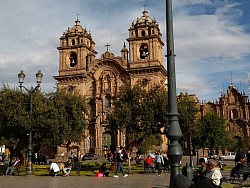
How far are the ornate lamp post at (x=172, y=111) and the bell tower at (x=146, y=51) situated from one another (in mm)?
46400

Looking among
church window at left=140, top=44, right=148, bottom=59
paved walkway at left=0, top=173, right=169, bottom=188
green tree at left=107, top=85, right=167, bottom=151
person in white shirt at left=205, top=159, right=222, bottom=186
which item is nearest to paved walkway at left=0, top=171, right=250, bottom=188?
paved walkway at left=0, top=173, right=169, bottom=188

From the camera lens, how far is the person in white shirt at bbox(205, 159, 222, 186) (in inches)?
327

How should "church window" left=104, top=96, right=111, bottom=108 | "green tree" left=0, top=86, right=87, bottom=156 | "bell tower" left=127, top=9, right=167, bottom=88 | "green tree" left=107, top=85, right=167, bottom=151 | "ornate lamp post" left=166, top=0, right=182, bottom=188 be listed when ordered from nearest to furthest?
"ornate lamp post" left=166, top=0, right=182, bottom=188
"green tree" left=0, top=86, right=87, bottom=156
"green tree" left=107, top=85, right=167, bottom=151
"bell tower" left=127, top=9, right=167, bottom=88
"church window" left=104, top=96, right=111, bottom=108

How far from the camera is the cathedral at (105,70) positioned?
186ft

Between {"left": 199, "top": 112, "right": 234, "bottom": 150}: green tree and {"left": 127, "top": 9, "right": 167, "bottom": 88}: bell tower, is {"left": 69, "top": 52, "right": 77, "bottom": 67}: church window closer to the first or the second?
{"left": 127, "top": 9, "right": 167, "bottom": 88}: bell tower

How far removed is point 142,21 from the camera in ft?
193

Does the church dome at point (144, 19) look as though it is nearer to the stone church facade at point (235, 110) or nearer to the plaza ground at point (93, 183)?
the stone church facade at point (235, 110)

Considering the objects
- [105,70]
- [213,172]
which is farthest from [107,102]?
[213,172]

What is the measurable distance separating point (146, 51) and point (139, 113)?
3052 cm

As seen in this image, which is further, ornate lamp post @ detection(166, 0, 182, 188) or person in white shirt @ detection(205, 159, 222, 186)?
ornate lamp post @ detection(166, 0, 182, 188)

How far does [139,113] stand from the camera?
28.9 m

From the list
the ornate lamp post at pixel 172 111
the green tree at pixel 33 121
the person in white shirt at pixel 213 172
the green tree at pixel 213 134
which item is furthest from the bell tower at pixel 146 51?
the person in white shirt at pixel 213 172

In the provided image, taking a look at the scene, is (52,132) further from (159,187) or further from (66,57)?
(66,57)

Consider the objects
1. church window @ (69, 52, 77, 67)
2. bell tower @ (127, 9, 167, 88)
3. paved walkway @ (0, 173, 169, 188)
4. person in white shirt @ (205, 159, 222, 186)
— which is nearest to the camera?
person in white shirt @ (205, 159, 222, 186)
